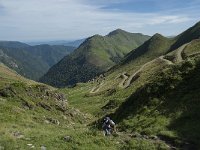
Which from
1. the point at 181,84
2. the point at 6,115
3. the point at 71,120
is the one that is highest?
the point at 181,84

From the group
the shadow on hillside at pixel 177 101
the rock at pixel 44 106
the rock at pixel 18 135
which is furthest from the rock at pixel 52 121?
the rock at pixel 18 135

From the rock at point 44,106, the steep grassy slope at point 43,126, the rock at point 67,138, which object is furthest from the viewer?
the rock at point 44,106

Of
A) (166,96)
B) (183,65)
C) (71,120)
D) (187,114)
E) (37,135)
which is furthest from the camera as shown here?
(71,120)

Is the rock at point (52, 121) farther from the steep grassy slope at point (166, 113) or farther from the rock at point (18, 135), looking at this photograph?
the rock at point (18, 135)

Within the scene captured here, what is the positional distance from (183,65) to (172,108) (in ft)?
38.4

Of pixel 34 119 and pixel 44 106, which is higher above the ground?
pixel 34 119

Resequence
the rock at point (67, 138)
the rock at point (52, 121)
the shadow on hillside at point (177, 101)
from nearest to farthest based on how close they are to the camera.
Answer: the rock at point (67, 138), the shadow on hillside at point (177, 101), the rock at point (52, 121)

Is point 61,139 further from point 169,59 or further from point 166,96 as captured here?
point 169,59

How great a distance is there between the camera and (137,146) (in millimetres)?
28094

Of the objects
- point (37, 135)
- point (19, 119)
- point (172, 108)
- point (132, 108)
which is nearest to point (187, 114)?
point (172, 108)

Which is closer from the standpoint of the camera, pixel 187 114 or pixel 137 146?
pixel 137 146

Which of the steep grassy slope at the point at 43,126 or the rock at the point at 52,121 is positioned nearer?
the steep grassy slope at the point at 43,126

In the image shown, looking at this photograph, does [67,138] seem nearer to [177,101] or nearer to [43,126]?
[43,126]

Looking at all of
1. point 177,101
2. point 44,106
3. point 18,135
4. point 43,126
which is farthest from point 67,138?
point 44,106
